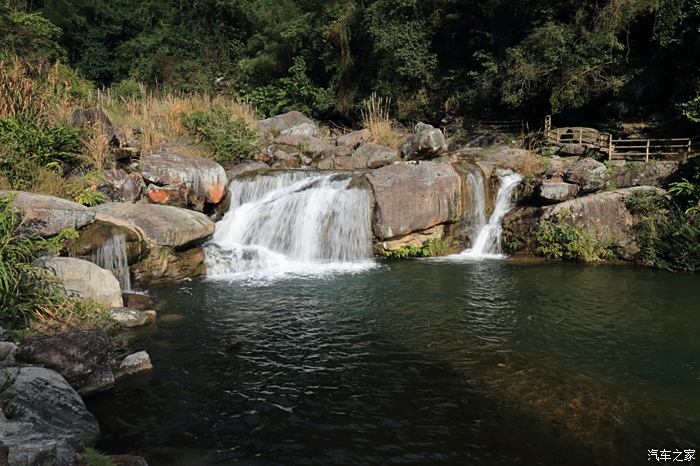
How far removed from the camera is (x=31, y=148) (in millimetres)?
9273

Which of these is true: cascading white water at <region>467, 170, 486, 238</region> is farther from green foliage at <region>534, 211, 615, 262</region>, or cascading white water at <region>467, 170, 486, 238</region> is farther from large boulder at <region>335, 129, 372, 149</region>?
large boulder at <region>335, 129, 372, 149</region>

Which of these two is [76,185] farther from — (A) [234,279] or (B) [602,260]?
(B) [602,260]

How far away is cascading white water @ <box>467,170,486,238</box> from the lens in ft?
39.5

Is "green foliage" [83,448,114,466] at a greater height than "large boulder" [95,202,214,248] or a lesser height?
lesser

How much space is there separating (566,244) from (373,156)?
6.13 metres

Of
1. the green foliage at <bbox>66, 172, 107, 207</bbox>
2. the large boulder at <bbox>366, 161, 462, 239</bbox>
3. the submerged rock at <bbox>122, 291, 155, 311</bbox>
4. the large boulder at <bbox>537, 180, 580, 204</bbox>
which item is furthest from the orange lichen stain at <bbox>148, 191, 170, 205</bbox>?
the large boulder at <bbox>537, 180, 580, 204</bbox>

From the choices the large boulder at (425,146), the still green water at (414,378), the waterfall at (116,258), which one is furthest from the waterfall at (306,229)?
the large boulder at (425,146)

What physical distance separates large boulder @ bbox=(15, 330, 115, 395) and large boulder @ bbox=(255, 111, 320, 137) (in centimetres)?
1309

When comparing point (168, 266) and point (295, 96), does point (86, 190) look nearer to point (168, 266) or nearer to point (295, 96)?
point (168, 266)

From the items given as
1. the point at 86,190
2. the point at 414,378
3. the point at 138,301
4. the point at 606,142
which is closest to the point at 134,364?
the point at 138,301

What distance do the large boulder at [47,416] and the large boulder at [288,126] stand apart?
45.5 feet

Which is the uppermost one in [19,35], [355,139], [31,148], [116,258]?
[19,35]

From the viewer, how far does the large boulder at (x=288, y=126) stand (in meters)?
17.6

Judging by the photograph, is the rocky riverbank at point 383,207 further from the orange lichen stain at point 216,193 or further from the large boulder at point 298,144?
the large boulder at point 298,144
